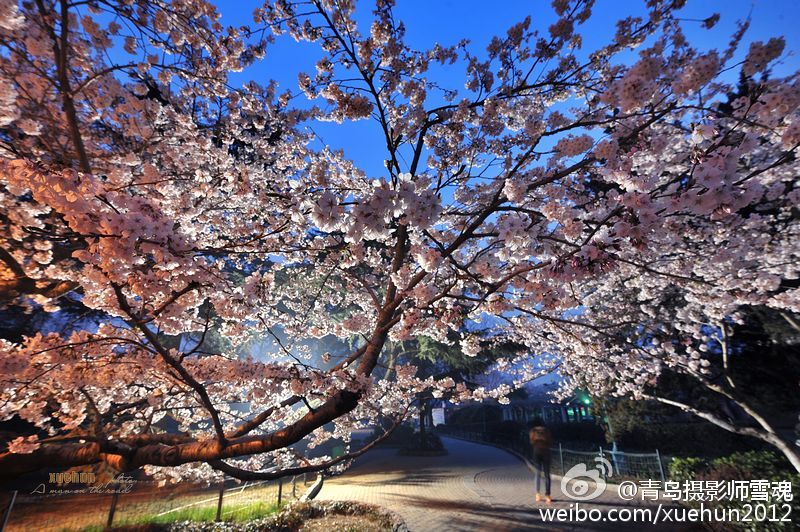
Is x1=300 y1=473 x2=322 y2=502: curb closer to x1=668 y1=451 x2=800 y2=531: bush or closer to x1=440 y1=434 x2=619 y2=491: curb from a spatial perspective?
x1=440 y1=434 x2=619 y2=491: curb

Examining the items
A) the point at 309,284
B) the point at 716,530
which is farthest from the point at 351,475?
the point at 716,530

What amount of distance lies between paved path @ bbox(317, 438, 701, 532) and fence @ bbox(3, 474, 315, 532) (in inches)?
95.0

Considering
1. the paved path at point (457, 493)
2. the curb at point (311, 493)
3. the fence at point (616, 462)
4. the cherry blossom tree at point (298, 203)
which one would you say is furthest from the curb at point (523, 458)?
the curb at point (311, 493)

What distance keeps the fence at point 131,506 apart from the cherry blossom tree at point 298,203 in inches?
44.1

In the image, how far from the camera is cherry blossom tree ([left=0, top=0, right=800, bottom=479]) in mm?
2918

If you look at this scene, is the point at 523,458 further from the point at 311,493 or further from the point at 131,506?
the point at 131,506

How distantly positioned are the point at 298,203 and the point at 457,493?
33.8 ft

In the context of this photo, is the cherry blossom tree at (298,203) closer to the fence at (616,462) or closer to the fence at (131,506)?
the fence at (131,506)

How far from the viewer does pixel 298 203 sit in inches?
170

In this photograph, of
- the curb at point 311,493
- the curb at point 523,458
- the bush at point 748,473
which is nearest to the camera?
the bush at point 748,473

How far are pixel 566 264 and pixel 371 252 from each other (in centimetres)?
580

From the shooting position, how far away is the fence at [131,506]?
5.70 meters

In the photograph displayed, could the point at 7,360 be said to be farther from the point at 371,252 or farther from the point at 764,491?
the point at 764,491

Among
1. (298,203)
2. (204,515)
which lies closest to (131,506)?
(204,515)
